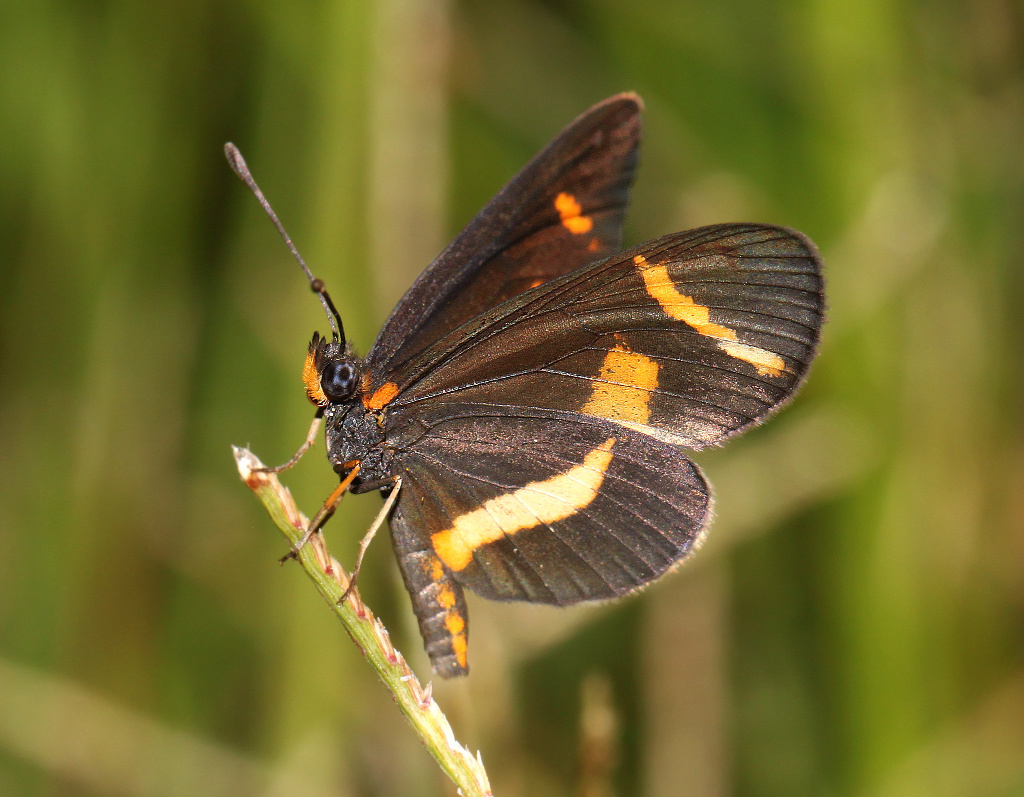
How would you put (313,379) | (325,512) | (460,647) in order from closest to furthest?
(325,512) → (460,647) → (313,379)

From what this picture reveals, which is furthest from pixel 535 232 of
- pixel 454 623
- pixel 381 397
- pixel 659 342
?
pixel 454 623

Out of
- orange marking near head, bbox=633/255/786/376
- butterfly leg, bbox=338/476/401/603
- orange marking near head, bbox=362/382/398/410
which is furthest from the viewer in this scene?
orange marking near head, bbox=362/382/398/410

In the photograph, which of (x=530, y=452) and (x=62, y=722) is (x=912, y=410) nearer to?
(x=530, y=452)

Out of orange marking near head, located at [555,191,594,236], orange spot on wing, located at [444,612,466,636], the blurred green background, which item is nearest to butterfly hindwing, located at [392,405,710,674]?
orange spot on wing, located at [444,612,466,636]

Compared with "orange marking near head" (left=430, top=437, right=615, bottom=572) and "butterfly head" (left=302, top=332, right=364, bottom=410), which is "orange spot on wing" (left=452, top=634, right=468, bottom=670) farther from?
"butterfly head" (left=302, top=332, right=364, bottom=410)

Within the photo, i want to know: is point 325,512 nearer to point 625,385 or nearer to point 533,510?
point 533,510

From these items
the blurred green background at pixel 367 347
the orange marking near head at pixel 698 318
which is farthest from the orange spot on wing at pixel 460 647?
the orange marking near head at pixel 698 318

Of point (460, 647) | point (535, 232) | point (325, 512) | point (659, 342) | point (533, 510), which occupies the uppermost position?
point (535, 232)

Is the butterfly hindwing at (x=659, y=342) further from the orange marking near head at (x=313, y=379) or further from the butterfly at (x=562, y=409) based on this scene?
the orange marking near head at (x=313, y=379)
